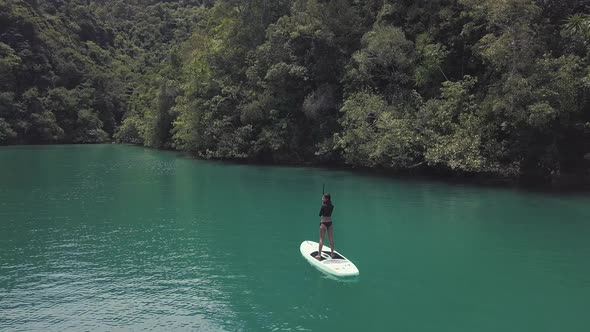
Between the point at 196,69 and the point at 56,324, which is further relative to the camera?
the point at 196,69

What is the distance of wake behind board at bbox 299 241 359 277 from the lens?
12914 millimetres

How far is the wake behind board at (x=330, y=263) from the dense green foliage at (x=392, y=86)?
1594 cm

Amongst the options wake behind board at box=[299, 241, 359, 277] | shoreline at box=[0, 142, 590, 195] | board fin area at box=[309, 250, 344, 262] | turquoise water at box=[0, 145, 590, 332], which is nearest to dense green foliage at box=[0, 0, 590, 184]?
shoreline at box=[0, 142, 590, 195]

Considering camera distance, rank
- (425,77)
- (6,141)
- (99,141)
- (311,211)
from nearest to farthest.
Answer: (311,211), (425,77), (6,141), (99,141)

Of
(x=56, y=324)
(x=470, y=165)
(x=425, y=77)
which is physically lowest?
(x=56, y=324)

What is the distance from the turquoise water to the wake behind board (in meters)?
0.27

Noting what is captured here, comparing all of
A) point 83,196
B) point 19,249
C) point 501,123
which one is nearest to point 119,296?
point 19,249

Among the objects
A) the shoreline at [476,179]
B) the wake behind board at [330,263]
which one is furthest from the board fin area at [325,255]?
the shoreline at [476,179]

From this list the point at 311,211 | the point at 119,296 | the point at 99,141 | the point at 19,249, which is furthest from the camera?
the point at 99,141

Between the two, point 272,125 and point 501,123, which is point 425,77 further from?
point 272,125

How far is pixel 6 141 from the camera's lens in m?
81.8

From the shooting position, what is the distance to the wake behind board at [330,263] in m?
12.9

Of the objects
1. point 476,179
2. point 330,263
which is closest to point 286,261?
point 330,263

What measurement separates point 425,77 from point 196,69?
28888mm
